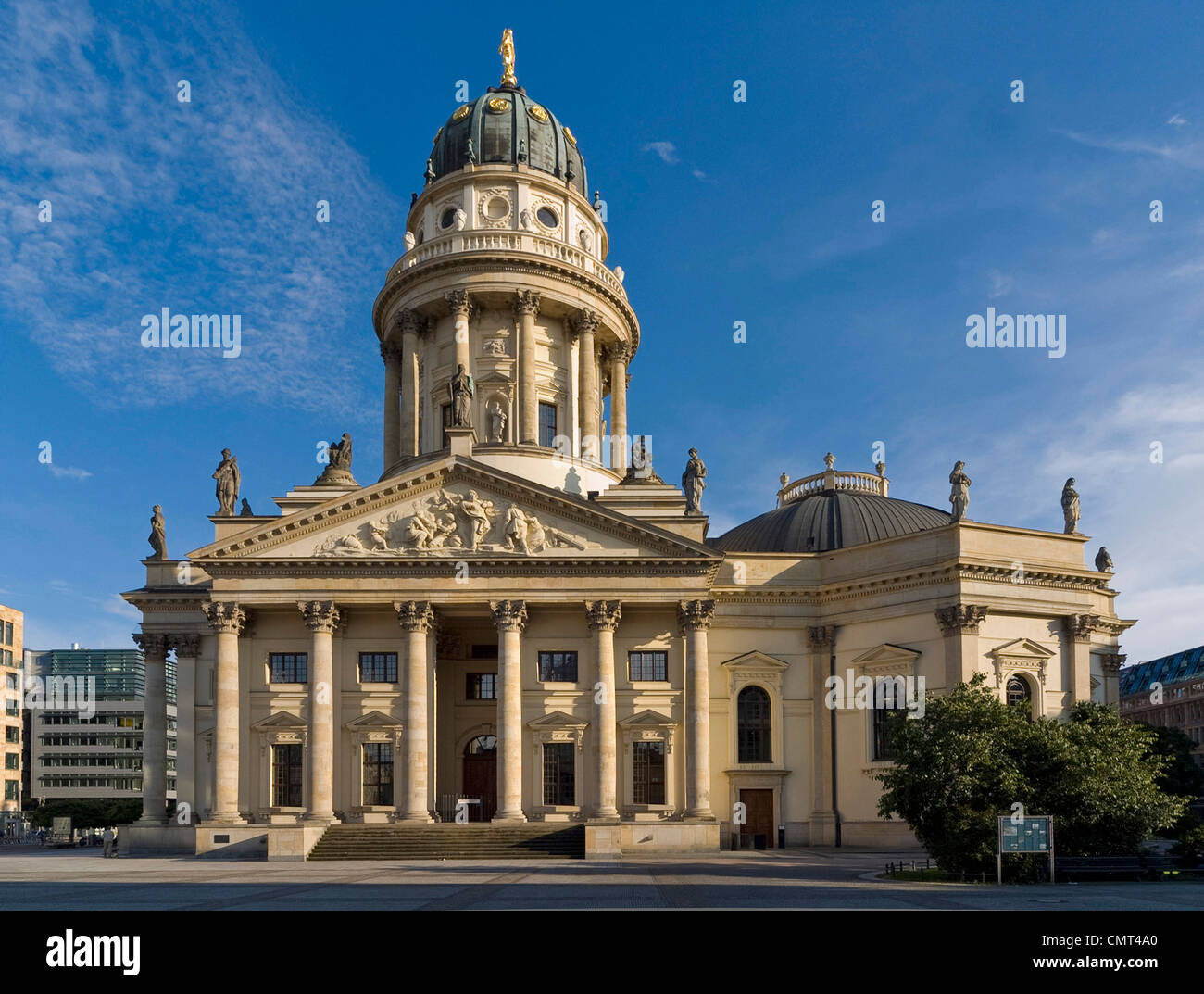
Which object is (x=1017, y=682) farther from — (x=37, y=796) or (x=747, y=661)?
(x=37, y=796)

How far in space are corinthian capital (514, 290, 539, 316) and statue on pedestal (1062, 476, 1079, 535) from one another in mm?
28152

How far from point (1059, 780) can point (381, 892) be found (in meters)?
18.5

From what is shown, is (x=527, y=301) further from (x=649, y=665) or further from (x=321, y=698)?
(x=321, y=698)

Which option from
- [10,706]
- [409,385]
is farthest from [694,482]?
[10,706]

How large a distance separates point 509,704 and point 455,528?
302 inches

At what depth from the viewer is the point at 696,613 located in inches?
1908

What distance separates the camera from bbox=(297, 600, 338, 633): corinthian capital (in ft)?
157

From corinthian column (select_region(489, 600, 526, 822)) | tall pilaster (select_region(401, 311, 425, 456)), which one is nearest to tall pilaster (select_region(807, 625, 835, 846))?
corinthian column (select_region(489, 600, 526, 822))

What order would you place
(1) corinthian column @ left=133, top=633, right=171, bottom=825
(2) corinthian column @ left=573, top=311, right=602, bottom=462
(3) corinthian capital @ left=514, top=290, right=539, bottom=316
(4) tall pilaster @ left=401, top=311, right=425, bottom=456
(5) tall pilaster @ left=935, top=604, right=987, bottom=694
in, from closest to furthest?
(5) tall pilaster @ left=935, top=604, right=987, bottom=694 → (1) corinthian column @ left=133, top=633, right=171, bottom=825 → (3) corinthian capital @ left=514, top=290, right=539, bottom=316 → (4) tall pilaster @ left=401, top=311, right=425, bottom=456 → (2) corinthian column @ left=573, top=311, right=602, bottom=462

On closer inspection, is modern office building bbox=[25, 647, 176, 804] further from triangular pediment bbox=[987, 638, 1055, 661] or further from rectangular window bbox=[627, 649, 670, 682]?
triangular pediment bbox=[987, 638, 1055, 661]
